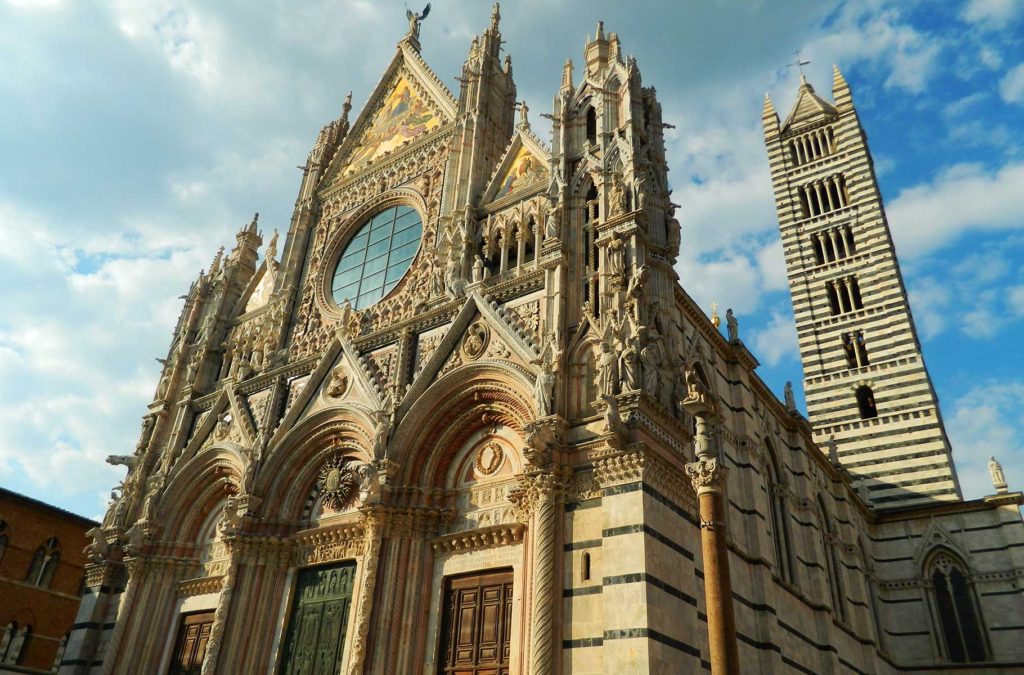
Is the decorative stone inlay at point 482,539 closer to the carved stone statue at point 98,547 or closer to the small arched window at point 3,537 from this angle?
the carved stone statue at point 98,547

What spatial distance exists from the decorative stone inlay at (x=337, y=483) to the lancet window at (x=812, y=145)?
93.0ft

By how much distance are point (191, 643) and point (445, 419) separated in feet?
26.3

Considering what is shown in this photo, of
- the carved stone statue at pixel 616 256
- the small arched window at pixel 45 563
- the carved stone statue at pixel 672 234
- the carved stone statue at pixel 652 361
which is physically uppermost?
the carved stone statue at pixel 672 234

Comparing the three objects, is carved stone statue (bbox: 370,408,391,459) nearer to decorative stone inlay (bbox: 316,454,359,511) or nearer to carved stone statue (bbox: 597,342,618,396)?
decorative stone inlay (bbox: 316,454,359,511)

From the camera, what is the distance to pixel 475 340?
1502 cm

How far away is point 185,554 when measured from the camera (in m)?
18.2

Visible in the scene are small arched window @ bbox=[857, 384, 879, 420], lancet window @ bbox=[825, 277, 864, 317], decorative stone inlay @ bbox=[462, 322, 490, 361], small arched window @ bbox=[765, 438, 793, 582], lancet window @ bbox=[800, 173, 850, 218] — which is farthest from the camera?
lancet window @ bbox=[800, 173, 850, 218]

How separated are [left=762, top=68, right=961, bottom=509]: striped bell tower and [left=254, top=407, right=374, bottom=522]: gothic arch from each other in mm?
16334

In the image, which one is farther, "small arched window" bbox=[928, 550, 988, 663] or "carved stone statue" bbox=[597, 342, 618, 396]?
"small arched window" bbox=[928, 550, 988, 663]

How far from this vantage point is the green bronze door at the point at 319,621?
1421 centimetres

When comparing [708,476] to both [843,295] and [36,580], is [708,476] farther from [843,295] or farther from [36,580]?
[843,295]

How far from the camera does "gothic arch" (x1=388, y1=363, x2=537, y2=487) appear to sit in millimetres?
14414

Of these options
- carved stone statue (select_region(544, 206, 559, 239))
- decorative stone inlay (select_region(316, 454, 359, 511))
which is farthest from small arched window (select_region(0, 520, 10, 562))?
carved stone statue (select_region(544, 206, 559, 239))

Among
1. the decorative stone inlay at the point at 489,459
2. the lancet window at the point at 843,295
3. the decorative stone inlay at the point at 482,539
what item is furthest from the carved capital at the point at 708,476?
the lancet window at the point at 843,295
